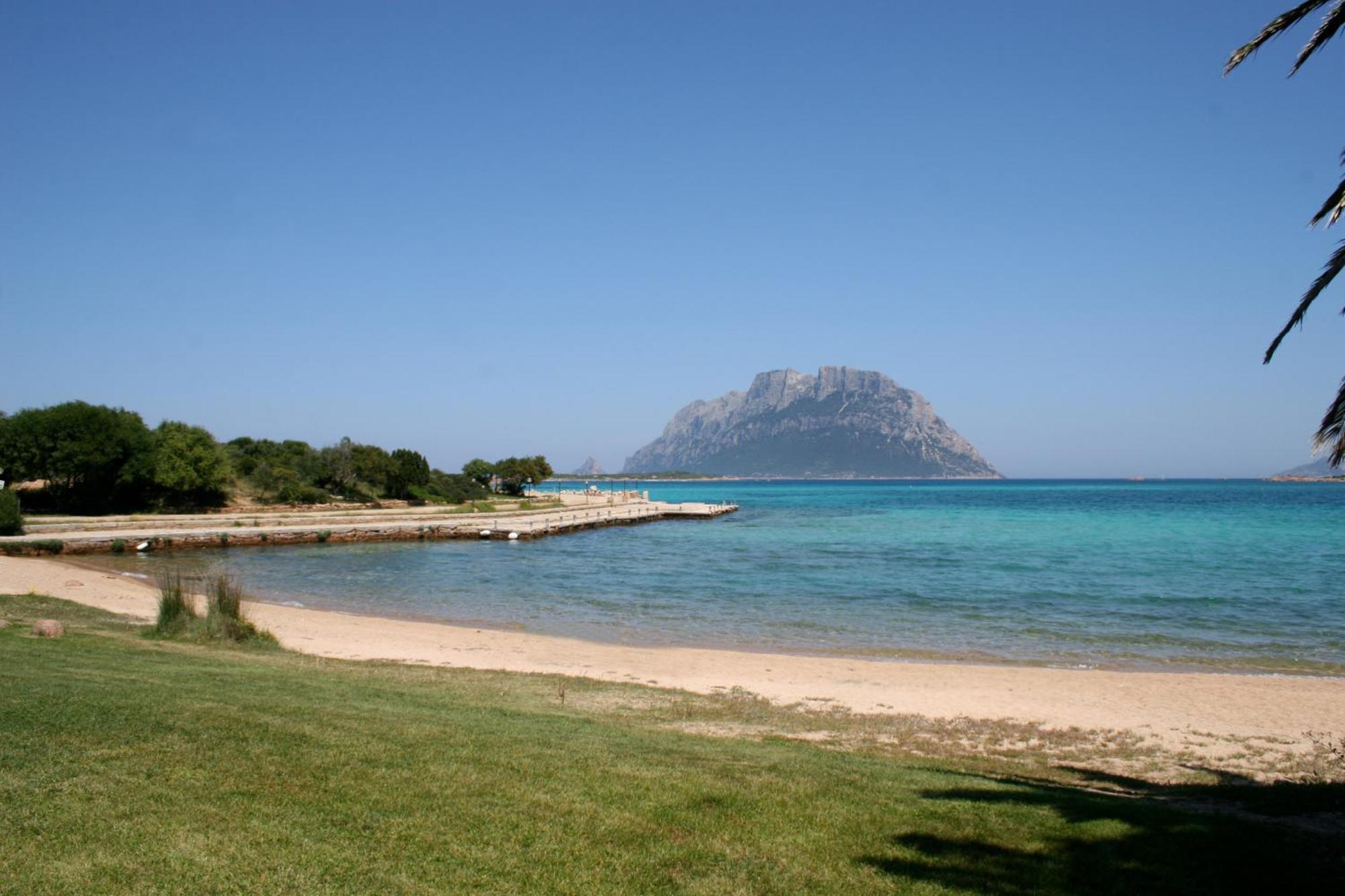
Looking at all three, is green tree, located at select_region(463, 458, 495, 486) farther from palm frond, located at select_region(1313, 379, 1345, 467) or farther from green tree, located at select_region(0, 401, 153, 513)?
palm frond, located at select_region(1313, 379, 1345, 467)

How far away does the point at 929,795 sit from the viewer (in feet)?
21.9

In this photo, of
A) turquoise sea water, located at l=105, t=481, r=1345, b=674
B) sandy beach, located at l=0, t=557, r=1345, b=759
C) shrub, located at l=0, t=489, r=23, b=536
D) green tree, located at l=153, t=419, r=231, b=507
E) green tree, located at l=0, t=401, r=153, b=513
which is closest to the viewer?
sandy beach, located at l=0, t=557, r=1345, b=759

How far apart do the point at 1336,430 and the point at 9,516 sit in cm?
4921

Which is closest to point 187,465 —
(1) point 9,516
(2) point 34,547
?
(1) point 9,516

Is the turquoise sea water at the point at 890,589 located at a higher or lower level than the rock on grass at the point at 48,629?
lower

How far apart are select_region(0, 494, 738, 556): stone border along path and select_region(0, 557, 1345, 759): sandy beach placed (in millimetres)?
19807

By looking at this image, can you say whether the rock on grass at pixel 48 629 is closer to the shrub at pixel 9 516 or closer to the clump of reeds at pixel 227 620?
the clump of reeds at pixel 227 620

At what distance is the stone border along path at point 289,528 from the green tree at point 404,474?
243 inches

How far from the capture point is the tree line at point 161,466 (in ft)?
163

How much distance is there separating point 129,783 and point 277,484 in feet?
225

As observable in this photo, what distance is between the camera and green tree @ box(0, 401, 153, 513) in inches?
1932

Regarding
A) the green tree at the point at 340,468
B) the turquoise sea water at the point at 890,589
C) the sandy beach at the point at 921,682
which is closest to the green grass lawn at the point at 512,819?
the sandy beach at the point at 921,682

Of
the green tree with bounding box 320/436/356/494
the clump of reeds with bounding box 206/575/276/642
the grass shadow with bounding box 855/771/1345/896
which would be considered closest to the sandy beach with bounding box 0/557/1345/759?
the clump of reeds with bounding box 206/575/276/642

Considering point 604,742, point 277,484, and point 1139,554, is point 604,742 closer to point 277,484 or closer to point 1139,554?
point 1139,554
